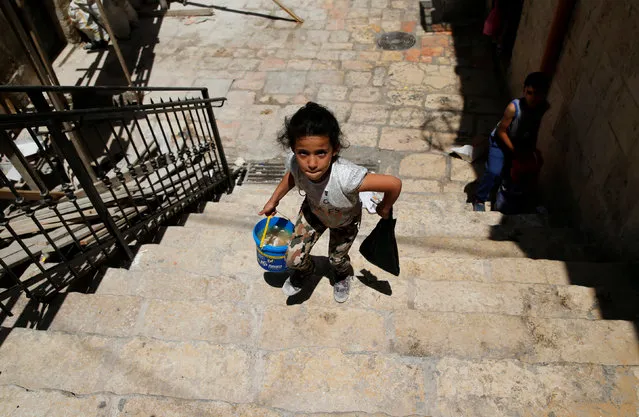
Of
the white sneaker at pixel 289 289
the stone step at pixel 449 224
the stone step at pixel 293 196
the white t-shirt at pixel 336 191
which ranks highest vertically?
the white t-shirt at pixel 336 191

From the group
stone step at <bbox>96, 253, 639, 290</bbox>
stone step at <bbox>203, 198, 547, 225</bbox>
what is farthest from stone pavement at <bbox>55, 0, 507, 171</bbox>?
stone step at <bbox>96, 253, 639, 290</bbox>

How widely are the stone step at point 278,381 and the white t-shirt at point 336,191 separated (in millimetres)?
812

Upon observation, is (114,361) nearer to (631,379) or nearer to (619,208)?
Answer: (631,379)

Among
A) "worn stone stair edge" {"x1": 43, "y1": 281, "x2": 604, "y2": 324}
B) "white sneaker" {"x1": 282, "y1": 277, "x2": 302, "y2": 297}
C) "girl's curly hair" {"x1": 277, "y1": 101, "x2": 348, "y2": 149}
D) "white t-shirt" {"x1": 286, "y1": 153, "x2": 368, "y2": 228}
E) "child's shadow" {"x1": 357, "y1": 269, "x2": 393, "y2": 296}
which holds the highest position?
"girl's curly hair" {"x1": 277, "y1": 101, "x2": 348, "y2": 149}

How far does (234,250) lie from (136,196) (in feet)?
5.36

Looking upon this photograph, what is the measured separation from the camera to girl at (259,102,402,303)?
2.16 meters

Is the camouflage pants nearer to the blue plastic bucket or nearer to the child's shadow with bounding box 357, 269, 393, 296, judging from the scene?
the blue plastic bucket

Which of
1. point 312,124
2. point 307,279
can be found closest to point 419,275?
point 307,279

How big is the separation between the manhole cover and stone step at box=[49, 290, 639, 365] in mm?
6433

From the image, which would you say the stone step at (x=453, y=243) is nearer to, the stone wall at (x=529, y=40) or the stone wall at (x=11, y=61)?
the stone wall at (x=529, y=40)

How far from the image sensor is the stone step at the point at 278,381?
1.96 meters

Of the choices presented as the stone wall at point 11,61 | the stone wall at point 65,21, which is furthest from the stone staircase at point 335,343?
the stone wall at point 65,21

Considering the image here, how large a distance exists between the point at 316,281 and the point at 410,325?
0.88m

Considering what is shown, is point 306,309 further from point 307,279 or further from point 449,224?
point 449,224
